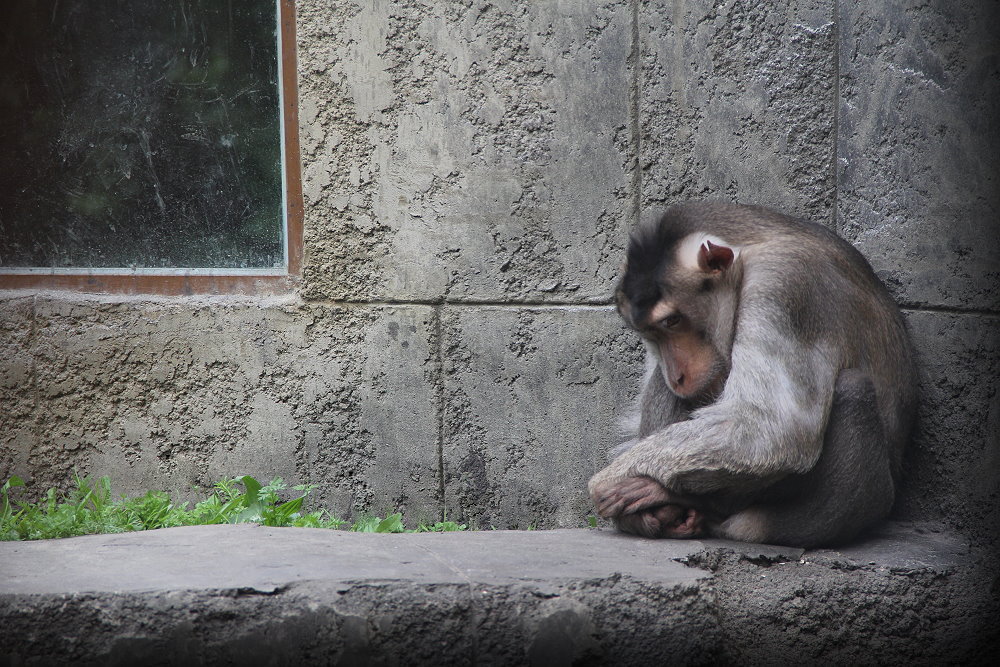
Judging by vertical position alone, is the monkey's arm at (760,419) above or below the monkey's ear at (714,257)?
below

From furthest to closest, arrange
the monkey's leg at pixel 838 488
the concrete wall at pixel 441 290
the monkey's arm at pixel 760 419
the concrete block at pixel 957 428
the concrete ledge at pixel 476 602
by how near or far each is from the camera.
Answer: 1. the concrete wall at pixel 441 290
2. the concrete block at pixel 957 428
3. the monkey's leg at pixel 838 488
4. the monkey's arm at pixel 760 419
5. the concrete ledge at pixel 476 602

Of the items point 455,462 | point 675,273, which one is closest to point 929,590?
point 675,273

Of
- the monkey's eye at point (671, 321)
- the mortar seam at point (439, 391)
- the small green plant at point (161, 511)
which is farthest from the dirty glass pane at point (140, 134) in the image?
the monkey's eye at point (671, 321)

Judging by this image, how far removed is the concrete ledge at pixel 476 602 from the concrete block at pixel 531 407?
2.84ft

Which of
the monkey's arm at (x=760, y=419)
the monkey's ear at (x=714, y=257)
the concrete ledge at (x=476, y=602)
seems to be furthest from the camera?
the monkey's ear at (x=714, y=257)

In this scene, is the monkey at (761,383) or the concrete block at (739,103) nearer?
the monkey at (761,383)

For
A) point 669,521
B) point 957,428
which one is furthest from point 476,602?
point 957,428

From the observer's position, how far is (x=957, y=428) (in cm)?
386

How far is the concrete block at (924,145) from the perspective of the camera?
3.81 m

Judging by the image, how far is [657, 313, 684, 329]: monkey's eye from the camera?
3596mm

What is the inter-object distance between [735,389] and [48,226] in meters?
3.24

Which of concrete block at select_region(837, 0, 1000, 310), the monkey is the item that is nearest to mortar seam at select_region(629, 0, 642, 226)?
→ the monkey

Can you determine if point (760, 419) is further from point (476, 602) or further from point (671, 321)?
point (476, 602)

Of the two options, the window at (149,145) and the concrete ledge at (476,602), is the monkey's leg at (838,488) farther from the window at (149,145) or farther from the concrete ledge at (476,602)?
the window at (149,145)
